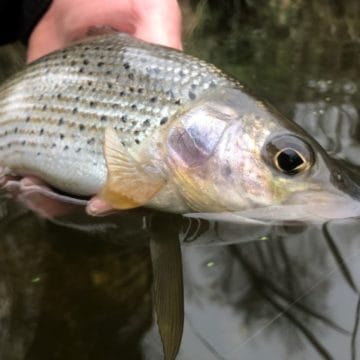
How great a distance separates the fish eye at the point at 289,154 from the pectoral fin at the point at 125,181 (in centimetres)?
22

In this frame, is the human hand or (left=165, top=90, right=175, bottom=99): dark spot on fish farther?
the human hand

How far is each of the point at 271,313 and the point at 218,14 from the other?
11.5 ft

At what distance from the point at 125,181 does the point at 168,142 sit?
4.4 inches

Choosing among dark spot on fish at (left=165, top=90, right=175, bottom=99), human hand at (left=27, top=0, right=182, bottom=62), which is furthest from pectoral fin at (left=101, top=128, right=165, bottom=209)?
human hand at (left=27, top=0, right=182, bottom=62)

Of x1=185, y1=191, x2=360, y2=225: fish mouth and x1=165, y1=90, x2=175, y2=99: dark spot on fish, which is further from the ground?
x1=165, y1=90, x2=175, y2=99: dark spot on fish

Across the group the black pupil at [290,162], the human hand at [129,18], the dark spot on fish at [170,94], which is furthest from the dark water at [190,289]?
the human hand at [129,18]

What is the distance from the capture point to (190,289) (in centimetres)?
109

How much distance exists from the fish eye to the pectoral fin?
22cm

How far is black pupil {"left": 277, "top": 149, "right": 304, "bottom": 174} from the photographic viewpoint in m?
1.13

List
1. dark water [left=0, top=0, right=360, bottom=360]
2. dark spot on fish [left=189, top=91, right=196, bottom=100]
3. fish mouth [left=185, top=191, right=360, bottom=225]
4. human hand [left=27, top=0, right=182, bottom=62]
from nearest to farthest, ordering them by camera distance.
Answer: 1. dark water [left=0, top=0, right=360, bottom=360]
2. fish mouth [left=185, top=191, right=360, bottom=225]
3. dark spot on fish [left=189, top=91, right=196, bottom=100]
4. human hand [left=27, top=0, right=182, bottom=62]

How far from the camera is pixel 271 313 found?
1000mm

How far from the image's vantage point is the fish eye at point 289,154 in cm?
113

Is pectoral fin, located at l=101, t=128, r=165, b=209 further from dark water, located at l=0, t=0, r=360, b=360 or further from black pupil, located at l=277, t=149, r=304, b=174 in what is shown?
black pupil, located at l=277, t=149, r=304, b=174

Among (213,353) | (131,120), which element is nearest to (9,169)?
(131,120)
